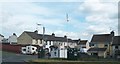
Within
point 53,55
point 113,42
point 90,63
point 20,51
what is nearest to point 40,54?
point 53,55

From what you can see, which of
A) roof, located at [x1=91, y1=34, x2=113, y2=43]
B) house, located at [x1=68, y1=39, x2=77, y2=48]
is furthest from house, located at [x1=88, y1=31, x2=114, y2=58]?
house, located at [x1=68, y1=39, x2=77, y2=48]

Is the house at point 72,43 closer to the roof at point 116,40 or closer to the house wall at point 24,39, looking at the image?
the house wall at point 24,39

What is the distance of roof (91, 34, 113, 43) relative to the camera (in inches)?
3690

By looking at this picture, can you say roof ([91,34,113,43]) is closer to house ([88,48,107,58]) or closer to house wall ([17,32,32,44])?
house ([88,48,107,58])

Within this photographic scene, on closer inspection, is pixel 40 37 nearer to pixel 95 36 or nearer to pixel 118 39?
pixel 95 36

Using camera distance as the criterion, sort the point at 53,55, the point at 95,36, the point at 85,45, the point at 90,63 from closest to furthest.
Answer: the point at 90,63 → the point at 53,55 → the point at 95,36 → the point at 85,45


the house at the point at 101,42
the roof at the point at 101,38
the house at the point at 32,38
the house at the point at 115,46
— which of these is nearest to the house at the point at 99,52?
the house at the point at 101,42

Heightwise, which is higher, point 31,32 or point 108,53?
point 31,32

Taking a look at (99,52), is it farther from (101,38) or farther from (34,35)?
(34,35)

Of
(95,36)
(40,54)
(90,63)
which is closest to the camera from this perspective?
(90,63)

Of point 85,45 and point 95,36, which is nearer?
point 95,36

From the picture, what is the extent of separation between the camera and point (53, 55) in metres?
62.4

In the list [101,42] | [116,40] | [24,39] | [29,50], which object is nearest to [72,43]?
[24,39]

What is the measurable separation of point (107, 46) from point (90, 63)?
1971 inches
